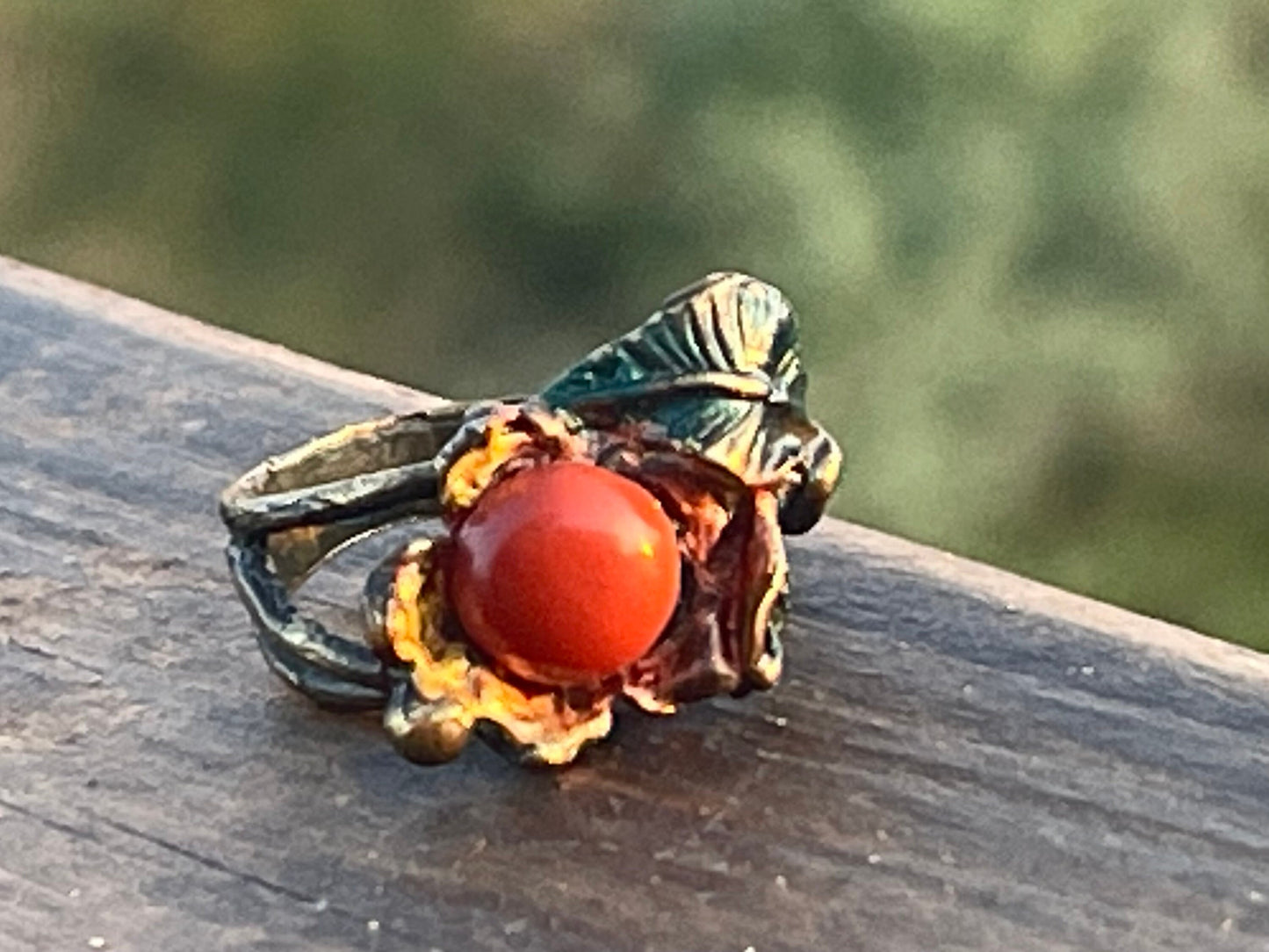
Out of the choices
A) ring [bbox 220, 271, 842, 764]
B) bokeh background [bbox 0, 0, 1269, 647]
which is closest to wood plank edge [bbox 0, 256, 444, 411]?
ring [bbox 220, 271, 842, 764]

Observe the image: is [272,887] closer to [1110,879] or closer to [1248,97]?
[1110,879]

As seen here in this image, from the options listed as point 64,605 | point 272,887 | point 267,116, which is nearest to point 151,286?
point 267,116

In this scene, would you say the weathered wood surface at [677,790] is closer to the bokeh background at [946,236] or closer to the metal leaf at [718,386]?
the metal leaf at [718,386]

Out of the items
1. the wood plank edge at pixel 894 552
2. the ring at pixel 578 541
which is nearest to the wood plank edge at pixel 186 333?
the wood plank edge at pixel 894 552

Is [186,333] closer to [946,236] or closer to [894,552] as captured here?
[894,552]

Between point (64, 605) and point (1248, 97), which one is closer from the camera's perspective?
point (64, 605)

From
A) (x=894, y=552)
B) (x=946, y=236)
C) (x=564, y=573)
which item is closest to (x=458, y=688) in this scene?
(x=564, y=573)

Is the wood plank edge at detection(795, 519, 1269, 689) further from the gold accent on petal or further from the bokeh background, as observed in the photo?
the bokeh background
